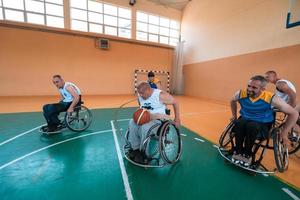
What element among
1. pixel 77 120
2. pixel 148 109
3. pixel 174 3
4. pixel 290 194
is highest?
pixel 174 3

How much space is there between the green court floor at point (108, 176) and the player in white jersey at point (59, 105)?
13.5 inches

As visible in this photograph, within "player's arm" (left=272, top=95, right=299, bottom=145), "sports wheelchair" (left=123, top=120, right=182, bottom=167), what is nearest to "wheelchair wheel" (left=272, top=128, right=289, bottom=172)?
"player's arm" (left=272, top=95, right=299, bottom=145)

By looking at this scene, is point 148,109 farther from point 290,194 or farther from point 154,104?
point 290,194

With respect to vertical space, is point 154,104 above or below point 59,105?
above

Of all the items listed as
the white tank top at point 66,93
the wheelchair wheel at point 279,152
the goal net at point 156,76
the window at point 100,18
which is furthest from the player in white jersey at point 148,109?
the window at point 100,18

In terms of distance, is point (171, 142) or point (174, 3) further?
point (174, 3)

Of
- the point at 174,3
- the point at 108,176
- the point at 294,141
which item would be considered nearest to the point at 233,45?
the point at 174,3

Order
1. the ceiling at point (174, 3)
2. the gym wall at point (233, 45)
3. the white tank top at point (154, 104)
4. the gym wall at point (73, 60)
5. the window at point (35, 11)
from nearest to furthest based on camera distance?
1. the white tank top at point (154, 104)
2. the gym wall at point (233, 45)
3. the window at point (35, 11)
4. the gym wall at point (73, 60)
5. the ceiling at point (174, 3)

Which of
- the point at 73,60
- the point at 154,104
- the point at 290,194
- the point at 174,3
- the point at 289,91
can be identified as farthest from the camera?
the point at 174,3

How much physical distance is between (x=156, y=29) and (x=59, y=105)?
7888 millimetres

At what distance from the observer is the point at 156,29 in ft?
29.8

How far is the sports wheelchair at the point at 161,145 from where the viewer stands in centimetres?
166

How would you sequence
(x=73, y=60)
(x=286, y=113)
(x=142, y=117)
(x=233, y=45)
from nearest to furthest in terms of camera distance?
1. (x=286, y=113)
2. (x=142, y=117)
3. (x=233, y=45)
4. (x=73, y=60)

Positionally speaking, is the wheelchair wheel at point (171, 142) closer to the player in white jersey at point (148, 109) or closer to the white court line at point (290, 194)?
the player in white jersey at point (148, 109)
